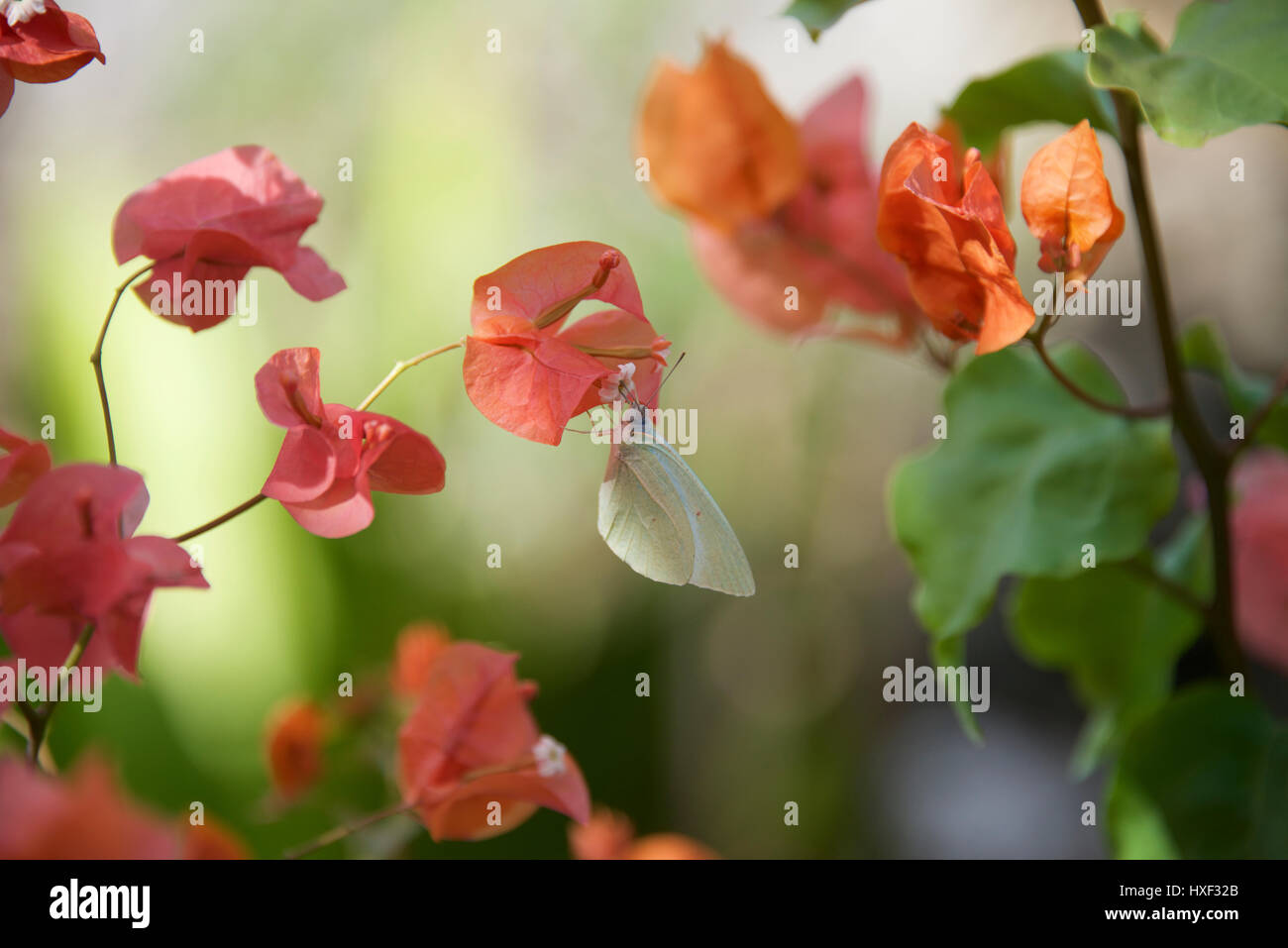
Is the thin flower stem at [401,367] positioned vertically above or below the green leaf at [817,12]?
below

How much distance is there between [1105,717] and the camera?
2.04 ft

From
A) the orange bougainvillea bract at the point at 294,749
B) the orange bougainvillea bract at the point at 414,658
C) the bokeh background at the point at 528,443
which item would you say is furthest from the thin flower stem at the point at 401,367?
the bokeh background at the point at 528,443

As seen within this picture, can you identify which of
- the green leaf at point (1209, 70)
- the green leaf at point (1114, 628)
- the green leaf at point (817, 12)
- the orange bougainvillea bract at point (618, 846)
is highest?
the green leaf at point (817, 12)

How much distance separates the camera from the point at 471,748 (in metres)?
0.39

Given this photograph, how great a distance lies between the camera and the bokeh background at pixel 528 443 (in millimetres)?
1464

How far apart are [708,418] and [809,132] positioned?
115cm

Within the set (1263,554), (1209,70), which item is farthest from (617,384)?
(1263,554)

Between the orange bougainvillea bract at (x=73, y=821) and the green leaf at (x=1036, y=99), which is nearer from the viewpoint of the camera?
the orange bougainvillea bract at (x=73, y=821)

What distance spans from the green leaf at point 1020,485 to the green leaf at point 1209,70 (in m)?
0.19

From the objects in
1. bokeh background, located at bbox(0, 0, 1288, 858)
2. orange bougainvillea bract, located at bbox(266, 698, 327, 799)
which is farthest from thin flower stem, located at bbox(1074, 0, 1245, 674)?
bokeh background, located at bbox(0, 0, 1288, 858)

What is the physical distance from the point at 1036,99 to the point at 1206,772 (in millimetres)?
327

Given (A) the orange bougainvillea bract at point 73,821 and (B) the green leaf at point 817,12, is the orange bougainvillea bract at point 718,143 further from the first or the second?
(A) the orange bougainvillea bract at point 73,821

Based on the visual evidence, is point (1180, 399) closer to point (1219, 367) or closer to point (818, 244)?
point (1219, 367)
